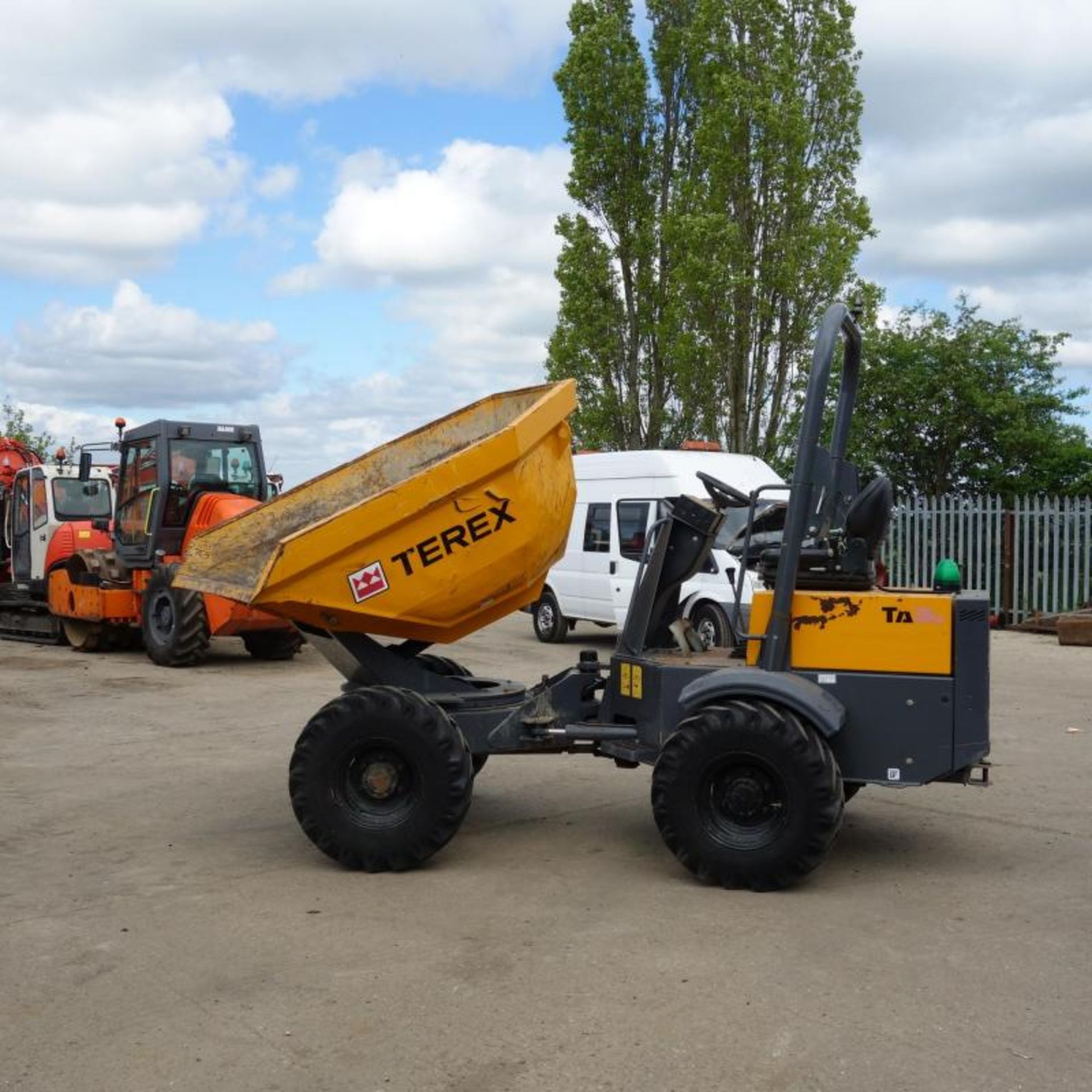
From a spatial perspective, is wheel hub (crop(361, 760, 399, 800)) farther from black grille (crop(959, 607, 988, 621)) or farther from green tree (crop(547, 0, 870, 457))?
green tree (crop(547, 0, 870, 457))

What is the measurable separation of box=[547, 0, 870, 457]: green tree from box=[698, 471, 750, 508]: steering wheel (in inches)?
716

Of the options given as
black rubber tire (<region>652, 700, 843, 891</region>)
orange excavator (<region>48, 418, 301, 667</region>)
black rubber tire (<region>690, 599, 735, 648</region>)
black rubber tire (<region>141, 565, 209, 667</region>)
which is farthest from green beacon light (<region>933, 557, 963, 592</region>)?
black rubber tire (<region>141, 565, 209, 667</region>)

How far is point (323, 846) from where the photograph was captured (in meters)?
6.24

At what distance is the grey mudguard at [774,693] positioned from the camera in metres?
5.84

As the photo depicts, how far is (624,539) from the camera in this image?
1574 cm

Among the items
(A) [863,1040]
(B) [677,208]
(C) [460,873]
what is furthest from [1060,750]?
(B) [677,208]

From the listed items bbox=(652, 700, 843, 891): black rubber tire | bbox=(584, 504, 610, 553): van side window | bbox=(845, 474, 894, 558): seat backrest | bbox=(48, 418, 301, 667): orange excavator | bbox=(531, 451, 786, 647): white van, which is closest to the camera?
bbox=(652, 700, 843, 891): black rubber tire

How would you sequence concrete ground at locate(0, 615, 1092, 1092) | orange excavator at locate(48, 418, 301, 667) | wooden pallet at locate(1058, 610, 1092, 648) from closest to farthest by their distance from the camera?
concrete ground at locate(0, 615, 1092, 1092)
orange excavator at locate(48, 418, 301, 667)
wooden pallet at locate(1058, 610, 1092, 648)

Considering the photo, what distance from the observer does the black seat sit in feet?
20.3

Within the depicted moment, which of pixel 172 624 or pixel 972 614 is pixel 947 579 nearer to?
pixel 972 614

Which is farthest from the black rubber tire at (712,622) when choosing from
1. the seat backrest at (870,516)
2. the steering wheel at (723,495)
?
the seat backrest at (870,516)

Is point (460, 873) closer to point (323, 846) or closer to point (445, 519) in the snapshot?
point (323, 846)

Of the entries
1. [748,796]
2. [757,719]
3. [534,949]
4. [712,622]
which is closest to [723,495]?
[757,719]

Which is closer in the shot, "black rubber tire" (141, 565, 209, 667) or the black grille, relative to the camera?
the black grille
